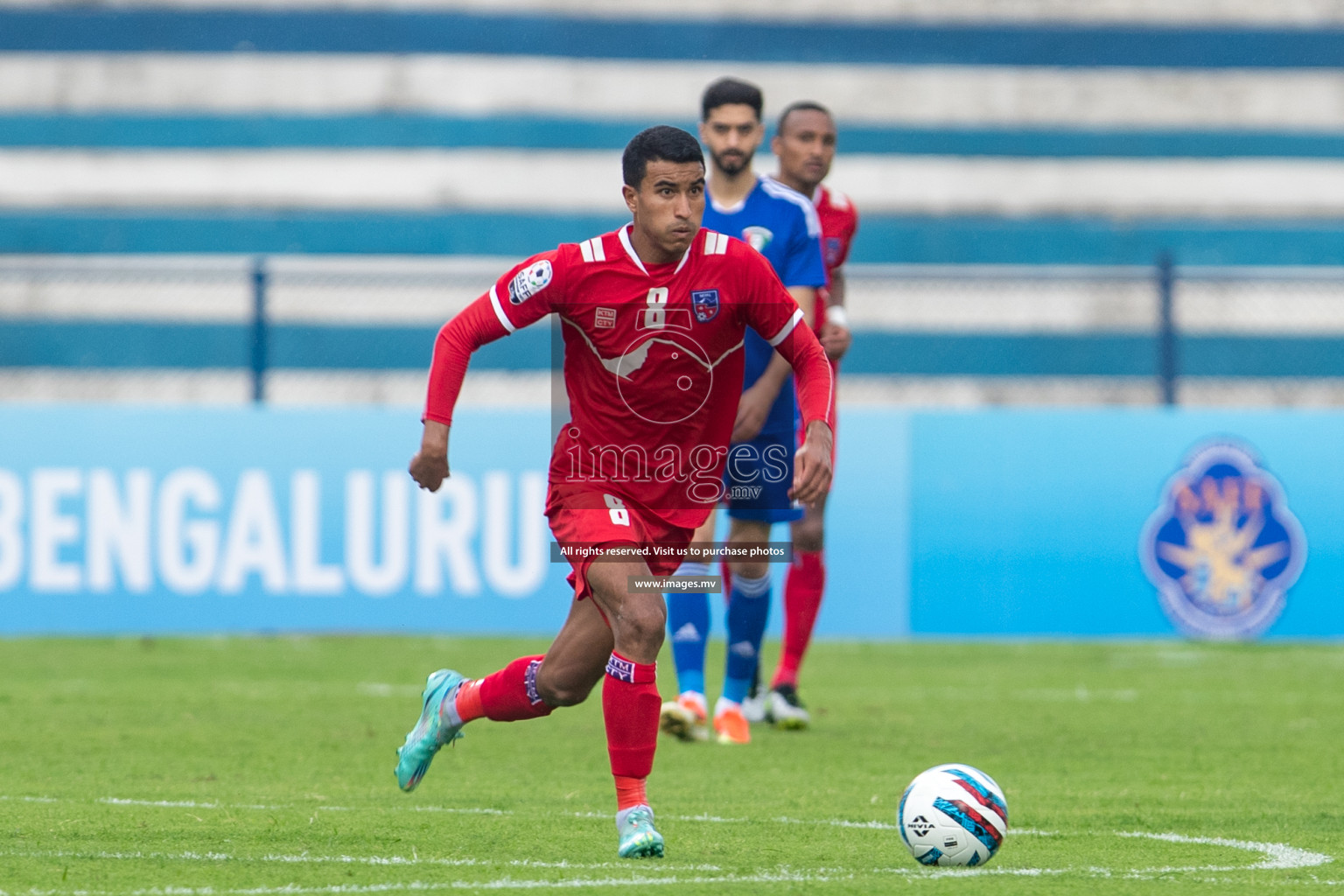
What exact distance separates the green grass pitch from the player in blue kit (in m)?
0.29

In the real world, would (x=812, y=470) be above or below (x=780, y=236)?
below

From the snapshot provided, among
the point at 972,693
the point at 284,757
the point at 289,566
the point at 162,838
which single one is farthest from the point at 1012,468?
the point at 162,838

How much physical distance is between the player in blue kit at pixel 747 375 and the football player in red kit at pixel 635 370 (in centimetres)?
210

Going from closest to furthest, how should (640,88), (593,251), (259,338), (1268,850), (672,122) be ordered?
1. (1268,850)
2. (593,251)
3. (259,338)
4. (672,122)
5. (640,88)

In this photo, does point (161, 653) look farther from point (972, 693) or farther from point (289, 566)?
point (972, 693)

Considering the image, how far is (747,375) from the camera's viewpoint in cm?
741

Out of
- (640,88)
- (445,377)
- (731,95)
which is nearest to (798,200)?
(731,95)

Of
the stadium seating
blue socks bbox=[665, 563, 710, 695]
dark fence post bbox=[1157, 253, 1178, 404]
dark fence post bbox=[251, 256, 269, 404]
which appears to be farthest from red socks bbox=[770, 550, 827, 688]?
the stadium seating

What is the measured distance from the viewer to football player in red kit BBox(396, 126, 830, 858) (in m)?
4.94

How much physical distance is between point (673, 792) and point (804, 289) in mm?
2179

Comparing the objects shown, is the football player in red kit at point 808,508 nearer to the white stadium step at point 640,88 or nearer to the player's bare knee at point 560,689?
the player's bare knee at point 560,689

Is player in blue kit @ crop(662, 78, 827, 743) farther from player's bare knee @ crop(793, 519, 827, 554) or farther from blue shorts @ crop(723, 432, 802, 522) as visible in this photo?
player's bare knee @ crop(793, 519, 827, 554)

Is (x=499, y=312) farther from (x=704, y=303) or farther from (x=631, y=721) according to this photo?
(x=631, y=721)

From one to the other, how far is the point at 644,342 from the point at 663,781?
1677 mm
